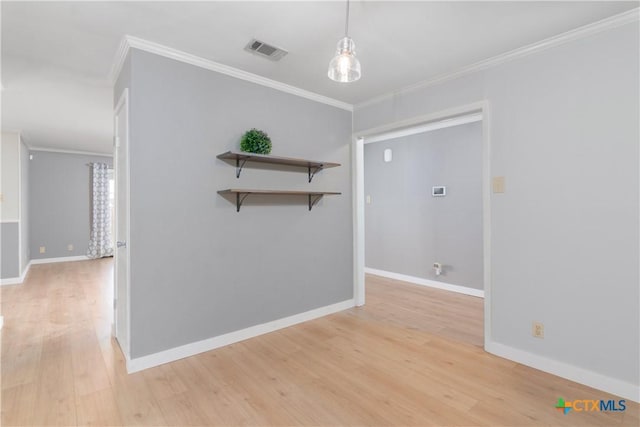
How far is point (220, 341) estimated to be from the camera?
286 centimetres

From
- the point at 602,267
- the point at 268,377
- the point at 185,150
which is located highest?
the point at 185,150

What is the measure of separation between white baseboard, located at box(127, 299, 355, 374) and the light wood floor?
0.22 feet

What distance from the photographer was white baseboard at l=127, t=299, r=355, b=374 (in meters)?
2.46

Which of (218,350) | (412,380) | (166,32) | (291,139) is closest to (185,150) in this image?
(166,32)

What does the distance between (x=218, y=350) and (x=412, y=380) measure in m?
1.61

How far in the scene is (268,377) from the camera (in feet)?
7.76

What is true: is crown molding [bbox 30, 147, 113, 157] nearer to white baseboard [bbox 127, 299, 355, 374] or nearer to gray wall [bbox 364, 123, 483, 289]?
gray wall [bbox 364, 123, 483, 289]

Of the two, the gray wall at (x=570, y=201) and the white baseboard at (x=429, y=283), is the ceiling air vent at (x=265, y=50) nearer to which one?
the gray wall at (x=570, y=201)

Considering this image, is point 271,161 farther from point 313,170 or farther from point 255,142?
point 313,170

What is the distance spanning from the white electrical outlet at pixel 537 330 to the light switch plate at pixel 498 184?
3.50 feet

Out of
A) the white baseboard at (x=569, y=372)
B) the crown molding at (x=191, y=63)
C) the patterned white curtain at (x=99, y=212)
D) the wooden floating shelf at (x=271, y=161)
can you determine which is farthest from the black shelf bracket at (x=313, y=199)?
the patterned white curtain at (x=99, y=212)

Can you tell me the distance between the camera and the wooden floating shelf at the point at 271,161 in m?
2.79

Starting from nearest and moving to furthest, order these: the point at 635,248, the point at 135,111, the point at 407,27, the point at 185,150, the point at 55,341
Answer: the point at 635,248 → the point at 407,27 → the point at 135,111 → the point at 185,150 → the point at 55,341

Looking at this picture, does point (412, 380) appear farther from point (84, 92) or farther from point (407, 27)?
point (84, 92)
